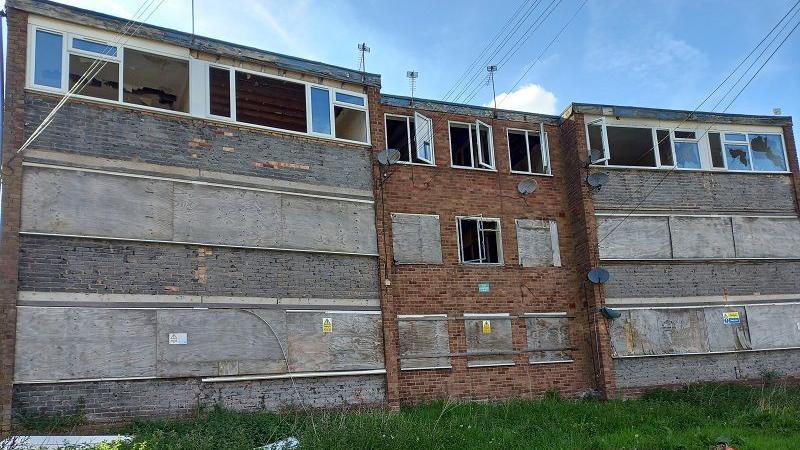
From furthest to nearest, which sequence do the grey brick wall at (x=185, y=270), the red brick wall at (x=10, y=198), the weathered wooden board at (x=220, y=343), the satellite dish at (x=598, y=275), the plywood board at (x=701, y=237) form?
the plywood board at (x=701, y=237) < the satellite dish at (x=598, y=275) < the weathered wooden board at (x=220, y=343) < the grey brick wall at (x=185, y=270) < the red brick wall at (x=10, y=198)

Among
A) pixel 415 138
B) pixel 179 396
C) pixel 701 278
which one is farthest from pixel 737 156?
pixel 179 396

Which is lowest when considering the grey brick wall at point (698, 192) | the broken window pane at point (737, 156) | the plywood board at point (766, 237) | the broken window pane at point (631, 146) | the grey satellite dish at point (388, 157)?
the plywood board at point (766, 237)

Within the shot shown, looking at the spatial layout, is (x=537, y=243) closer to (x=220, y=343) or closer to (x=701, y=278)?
(x=701, y=278)

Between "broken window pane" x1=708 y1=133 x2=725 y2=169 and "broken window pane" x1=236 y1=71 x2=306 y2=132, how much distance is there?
1117 cm

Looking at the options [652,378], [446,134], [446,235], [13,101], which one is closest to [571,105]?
[446,134]

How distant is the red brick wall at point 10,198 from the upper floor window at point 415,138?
784 centimetres

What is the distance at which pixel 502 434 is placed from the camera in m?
12.5

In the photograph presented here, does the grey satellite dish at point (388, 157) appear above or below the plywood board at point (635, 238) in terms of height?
above

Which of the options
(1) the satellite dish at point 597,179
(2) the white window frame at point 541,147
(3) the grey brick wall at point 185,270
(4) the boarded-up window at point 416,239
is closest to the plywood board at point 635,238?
(1) the satellite dish at point 597,179

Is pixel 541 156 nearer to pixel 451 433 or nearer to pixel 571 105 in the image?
pixel 571 105

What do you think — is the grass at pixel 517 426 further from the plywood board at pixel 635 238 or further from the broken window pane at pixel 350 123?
the broken window pane at pixel 350 123

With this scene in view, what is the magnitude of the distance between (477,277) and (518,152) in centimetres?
415

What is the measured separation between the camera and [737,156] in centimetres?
1928

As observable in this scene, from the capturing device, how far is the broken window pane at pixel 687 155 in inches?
738
